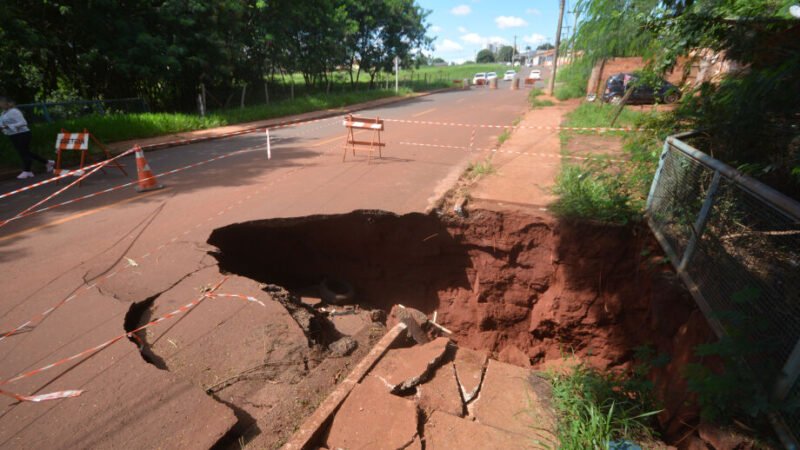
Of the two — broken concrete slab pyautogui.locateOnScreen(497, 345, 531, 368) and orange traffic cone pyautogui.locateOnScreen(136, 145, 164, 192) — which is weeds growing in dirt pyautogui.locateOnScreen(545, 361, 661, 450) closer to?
broken concrete slab pyautogui.locateOnScreen(497, 345, 531, 368)

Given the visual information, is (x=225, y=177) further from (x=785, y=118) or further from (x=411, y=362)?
(x=785, y=118)

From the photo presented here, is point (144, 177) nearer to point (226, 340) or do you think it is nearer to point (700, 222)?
point (226, 340)

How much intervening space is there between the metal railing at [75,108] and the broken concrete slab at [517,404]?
1386cm

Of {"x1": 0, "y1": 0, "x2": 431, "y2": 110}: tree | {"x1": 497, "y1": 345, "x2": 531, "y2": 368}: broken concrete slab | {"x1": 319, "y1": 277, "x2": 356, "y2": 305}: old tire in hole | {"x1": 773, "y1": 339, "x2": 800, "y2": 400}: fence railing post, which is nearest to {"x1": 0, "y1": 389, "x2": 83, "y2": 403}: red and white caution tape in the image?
{"x1": 319, "y1": 277, "x2": 356, "y2": 305}: old tire in hole

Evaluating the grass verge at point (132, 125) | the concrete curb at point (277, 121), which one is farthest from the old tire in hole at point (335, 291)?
the grass verge at point (132, 125)

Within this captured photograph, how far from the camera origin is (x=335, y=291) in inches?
230

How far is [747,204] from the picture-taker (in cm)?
267

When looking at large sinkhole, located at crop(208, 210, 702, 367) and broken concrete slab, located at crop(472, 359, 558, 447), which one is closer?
broken concrete slab, located at crop(472, 359, 558, 447)

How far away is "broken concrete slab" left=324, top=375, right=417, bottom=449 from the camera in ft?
8.21

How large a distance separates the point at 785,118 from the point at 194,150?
11.6 m

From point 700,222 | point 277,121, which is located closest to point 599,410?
point 700,222

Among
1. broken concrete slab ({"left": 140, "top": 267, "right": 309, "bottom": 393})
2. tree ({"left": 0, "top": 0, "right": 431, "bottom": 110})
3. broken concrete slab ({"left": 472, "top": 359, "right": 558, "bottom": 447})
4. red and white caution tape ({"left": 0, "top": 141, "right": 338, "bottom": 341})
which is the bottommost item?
broken concrete slab ({"left": 472, "top": 359, "right": 558, "bottom": 447})

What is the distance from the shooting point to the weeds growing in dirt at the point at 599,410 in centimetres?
258

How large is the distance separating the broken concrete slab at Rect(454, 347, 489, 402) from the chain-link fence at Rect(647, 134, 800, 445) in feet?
6.07
